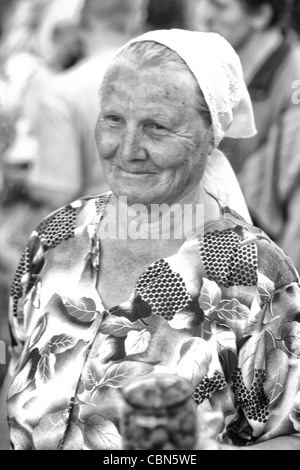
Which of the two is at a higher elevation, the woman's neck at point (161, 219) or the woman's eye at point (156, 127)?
the woman's eye at point (156, 127)

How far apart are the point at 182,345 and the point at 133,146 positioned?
0.51 m

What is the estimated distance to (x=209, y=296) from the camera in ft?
7.02

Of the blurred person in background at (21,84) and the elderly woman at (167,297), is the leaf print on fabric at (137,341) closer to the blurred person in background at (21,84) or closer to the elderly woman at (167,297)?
the elderly woman at (167,297)

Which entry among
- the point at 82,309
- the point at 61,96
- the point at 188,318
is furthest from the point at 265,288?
the point at 61,96

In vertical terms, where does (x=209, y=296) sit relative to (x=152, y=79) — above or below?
below

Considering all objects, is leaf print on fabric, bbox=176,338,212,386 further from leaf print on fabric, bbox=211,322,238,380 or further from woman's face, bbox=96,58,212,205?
woman's face, bbox=96,58,212,205

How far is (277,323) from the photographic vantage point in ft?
6.89

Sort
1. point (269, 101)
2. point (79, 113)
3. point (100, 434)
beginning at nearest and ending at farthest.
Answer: point (100, 434)
point (79, 113)
point (269, 101)

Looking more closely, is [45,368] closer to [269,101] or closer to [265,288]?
[265,288]

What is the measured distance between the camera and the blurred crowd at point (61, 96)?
3.18m

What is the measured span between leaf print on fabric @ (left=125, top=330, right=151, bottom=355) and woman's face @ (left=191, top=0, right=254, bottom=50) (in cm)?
156

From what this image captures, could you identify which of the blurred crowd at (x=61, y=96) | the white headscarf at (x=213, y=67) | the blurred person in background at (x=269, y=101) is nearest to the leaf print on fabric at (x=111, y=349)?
the white headscarf at (x=213, y=67)

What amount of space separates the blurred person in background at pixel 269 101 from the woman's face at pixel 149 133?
1.03 metres

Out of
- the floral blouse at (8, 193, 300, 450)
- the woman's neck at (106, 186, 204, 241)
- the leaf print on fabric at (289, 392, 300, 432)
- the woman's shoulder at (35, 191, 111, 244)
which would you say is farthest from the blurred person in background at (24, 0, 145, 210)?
the leaf print on fabric at (289, 392, 300, 432)
